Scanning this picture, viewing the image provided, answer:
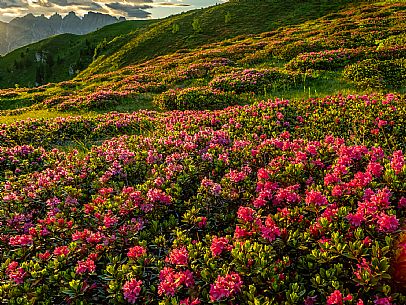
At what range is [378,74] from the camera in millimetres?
17016

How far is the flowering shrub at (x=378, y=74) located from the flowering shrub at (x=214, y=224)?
7.62 meters

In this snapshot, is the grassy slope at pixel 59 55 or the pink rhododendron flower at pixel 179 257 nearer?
the pink rhododendron flower at pixel 179 257

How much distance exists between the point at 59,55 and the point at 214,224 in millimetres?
181476

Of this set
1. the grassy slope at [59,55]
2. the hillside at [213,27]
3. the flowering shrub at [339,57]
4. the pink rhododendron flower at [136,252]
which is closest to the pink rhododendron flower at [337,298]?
the pink rhododendron flower at [136,252]

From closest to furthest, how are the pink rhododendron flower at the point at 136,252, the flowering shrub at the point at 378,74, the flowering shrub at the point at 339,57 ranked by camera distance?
1. the pink rhododendron flower at the point at 136,252
2. the flowering shrub at the point at 378,74
3. the flowering shrub at the point at 339,57

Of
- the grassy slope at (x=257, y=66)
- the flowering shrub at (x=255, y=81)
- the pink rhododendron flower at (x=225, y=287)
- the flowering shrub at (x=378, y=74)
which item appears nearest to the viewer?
the pink rhododendron flower at (x=225, y=287)

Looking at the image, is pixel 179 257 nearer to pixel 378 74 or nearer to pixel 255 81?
pixel 378 74

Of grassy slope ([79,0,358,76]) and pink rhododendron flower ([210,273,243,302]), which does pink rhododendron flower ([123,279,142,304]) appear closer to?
pink rhododendron flower ([210,273,243,302])

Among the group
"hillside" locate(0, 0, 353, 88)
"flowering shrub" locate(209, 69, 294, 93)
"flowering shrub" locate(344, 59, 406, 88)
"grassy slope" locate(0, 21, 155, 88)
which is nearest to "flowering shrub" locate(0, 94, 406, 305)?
"flowering shrub" locate(344, 59, 406, 88)

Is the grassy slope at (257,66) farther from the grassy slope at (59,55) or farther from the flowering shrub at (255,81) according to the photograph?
the grassy slope at (59,55)

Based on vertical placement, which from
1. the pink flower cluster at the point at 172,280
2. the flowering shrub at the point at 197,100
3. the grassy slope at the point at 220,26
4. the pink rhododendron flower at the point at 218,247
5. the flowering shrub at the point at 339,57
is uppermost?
the grassy slope at the point at 220,26

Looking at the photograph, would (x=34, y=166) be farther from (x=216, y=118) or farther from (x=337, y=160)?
(x=337, y=160)

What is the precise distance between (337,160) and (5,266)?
20.7 ft

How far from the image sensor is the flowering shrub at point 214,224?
388 centimetres
